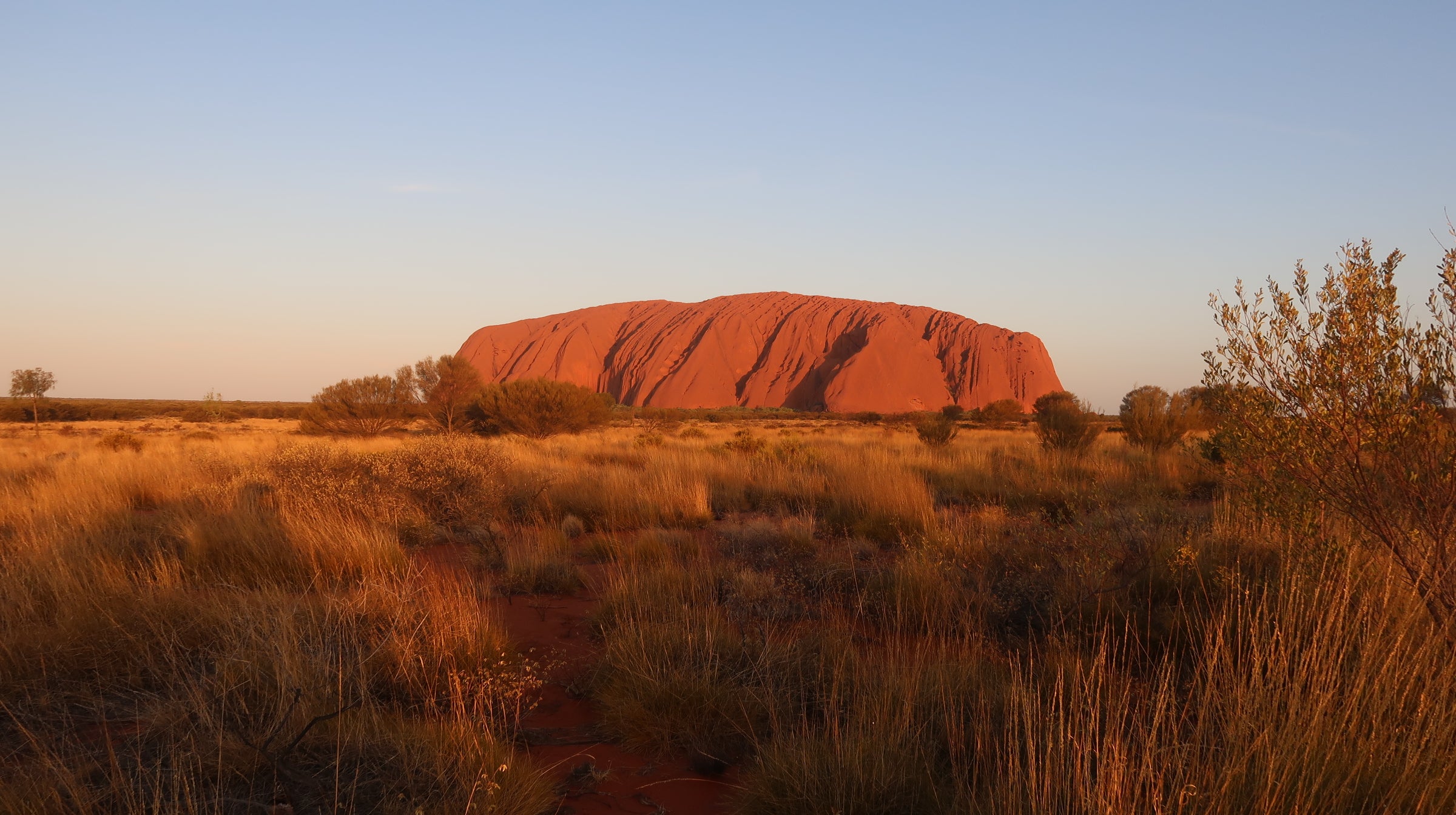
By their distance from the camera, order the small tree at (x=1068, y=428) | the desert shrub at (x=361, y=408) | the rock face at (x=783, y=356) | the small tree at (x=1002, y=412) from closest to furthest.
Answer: the small tree at (x=1068, y=428)
the desert shrub at (x=361, y=408)
the small tree at (x=1002, y=412)
the rock face at (x=783, y=356)

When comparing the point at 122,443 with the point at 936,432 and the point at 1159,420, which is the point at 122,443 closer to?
the point at 936,432

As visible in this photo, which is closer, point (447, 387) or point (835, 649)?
point (835, 649)

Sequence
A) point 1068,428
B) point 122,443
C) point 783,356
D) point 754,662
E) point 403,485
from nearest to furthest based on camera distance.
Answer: point 754,662 < point 403,485 < point 1068,428 < point 122,443 < point 783,356

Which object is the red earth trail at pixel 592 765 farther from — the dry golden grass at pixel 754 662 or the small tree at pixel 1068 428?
the small tree at pixel 1068 428

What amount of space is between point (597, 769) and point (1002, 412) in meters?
39.6

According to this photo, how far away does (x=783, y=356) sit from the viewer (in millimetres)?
77312

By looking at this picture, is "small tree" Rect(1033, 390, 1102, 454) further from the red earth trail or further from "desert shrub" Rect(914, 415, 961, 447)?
the red earth trail

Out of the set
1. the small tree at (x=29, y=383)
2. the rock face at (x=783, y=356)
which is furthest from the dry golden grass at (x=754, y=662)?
Answer: the rock face at (x=783, y=356)

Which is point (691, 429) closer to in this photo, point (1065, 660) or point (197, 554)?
point (197, 554)

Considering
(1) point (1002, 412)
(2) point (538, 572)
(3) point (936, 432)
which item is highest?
(1) point (1002, 412)

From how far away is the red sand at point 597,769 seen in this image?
2703 mm

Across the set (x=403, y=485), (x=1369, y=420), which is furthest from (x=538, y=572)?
(x=1369, y=420)

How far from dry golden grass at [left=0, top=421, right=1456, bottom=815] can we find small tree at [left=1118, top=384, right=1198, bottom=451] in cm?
895

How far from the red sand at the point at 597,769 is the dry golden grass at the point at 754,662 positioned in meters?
0.12
